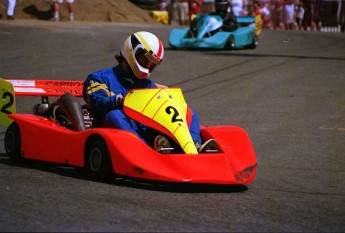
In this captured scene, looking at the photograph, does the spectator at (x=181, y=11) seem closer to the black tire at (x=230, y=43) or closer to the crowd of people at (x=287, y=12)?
the crowd of people at (x=287, y=12)

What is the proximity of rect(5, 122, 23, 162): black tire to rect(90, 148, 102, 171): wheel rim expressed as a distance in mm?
1130

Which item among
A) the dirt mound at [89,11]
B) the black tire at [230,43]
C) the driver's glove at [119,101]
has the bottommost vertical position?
the dirt mound at [89,11]

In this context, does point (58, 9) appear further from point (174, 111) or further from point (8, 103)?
point (174, 111)

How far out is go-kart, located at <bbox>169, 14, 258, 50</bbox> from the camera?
21453mm

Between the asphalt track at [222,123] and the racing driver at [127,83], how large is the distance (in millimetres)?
523

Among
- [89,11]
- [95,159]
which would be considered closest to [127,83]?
[95,159]

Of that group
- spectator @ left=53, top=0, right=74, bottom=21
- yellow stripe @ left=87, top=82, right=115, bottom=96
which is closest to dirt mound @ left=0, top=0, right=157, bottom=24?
spectator @ left=53, top=0, right=74, bottom=21

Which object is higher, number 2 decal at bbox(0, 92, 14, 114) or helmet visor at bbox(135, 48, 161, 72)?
helmet visor at bbox(135, 48, 161, 72)

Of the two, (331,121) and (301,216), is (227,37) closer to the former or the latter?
(331,121)

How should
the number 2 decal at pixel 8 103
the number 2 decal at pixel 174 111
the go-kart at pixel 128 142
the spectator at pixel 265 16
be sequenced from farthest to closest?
the spectator at pixel 265 16 → the number 2 decal at pixel 8 103 → the number 2 decal at pixel 174 111 → the go-kart at pixel 128 142

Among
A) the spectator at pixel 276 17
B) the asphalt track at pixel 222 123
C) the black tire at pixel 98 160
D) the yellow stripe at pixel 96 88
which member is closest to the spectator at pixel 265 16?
the spectator at pixel 276 17

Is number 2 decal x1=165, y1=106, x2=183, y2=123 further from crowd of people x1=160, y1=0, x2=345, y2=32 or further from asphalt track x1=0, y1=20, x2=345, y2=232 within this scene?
crowd of people x1=160, y1=0, x2=345, y2=32

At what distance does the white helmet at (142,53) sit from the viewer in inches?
316

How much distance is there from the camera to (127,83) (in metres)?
8.16
